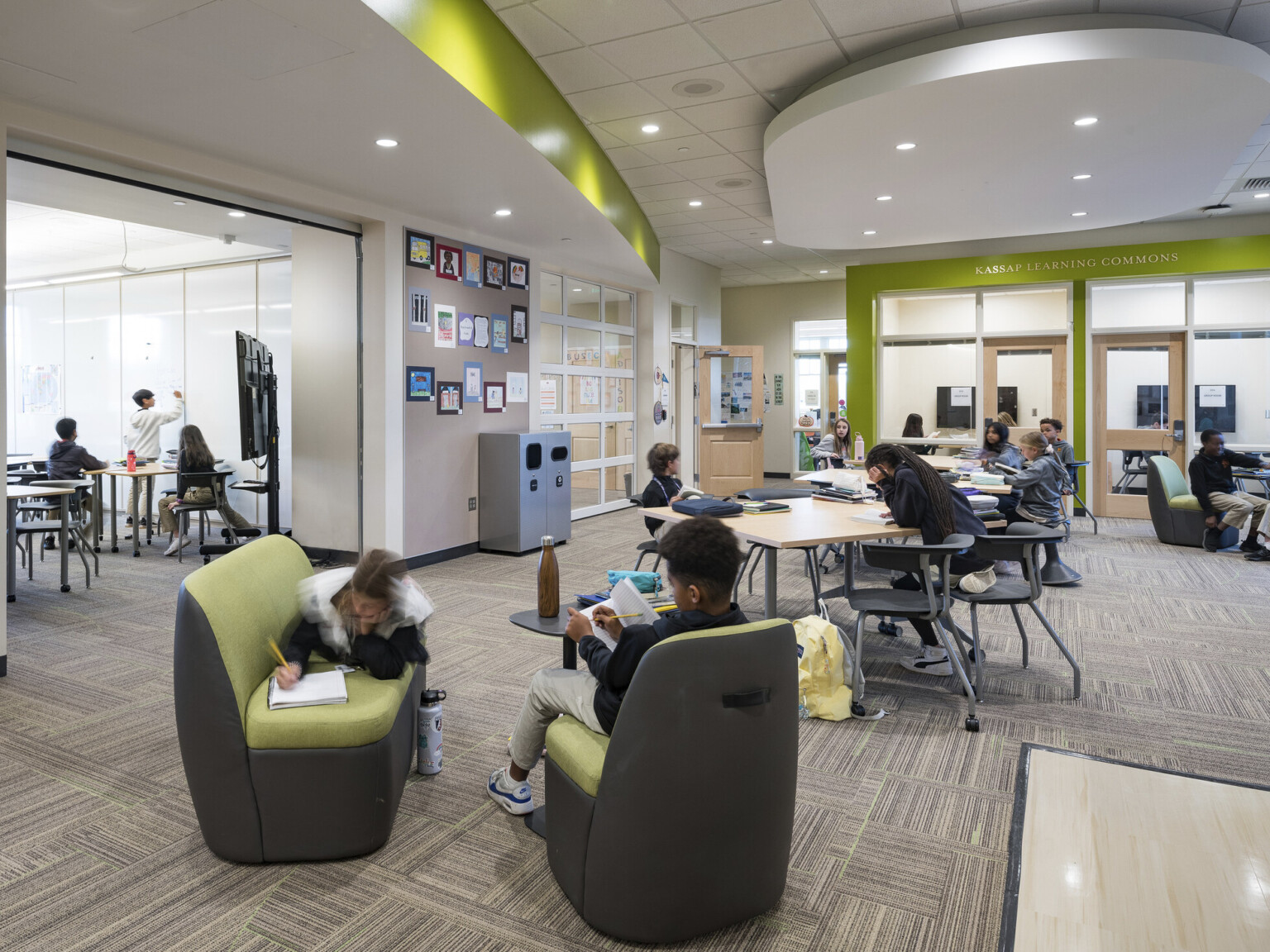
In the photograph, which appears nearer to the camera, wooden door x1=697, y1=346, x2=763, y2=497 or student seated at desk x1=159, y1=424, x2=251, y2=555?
student seated at desk x1=159, y1=424, x2=251, y2=555

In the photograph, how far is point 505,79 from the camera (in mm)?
4625

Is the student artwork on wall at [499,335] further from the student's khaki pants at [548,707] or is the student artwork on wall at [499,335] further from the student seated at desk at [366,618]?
the student's khaki pants at [548,707]

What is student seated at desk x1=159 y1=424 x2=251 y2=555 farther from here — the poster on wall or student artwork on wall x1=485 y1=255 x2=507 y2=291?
student artwork on wall x1=485 y1=255 x2=507 y2=291

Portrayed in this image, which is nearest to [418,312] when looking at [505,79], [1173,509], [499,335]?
[499,335]

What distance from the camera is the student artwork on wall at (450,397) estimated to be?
7.27 meters

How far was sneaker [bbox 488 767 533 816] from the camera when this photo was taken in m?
2.79

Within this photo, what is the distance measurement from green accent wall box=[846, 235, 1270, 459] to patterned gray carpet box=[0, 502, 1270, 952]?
5504mm

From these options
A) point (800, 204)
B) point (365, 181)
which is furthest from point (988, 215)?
point (365, 181)

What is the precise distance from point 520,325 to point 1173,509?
6.75m

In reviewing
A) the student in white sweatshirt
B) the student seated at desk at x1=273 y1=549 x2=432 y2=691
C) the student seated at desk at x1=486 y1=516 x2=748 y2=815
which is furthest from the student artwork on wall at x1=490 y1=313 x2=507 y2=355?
the student seated at desk at x1=486 y1=516 x2=748 y2=815

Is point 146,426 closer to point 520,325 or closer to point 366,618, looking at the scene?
point 520,325

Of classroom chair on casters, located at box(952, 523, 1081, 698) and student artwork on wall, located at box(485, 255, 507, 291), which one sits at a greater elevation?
student artwork on wall, located at box(485, 255, 507, 291)

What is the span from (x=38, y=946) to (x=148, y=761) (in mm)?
1187

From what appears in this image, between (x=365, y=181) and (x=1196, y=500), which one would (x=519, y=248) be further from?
(x=1196, y=500)
